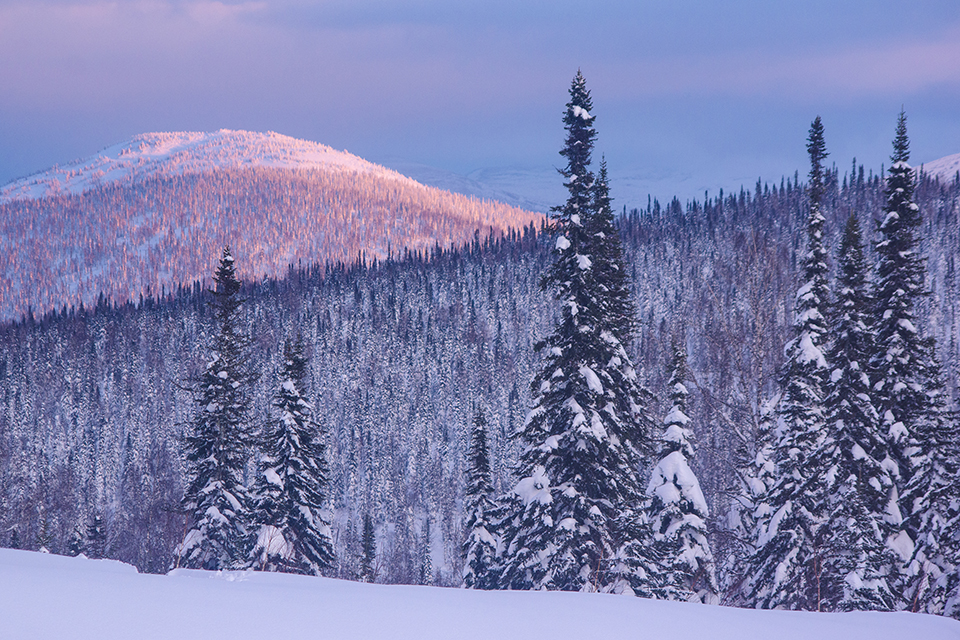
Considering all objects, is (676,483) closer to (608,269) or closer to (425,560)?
(608,269)

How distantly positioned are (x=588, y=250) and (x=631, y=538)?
7.32m

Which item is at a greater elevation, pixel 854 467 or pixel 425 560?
pixel 854 467

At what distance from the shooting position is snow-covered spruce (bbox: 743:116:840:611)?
16484 millimetres

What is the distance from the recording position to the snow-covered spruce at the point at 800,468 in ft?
54.1

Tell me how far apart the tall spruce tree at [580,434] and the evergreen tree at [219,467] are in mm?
9562

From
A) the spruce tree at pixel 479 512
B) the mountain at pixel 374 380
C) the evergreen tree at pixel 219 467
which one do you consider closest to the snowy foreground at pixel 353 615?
the evergreen tree at pixel 219 467

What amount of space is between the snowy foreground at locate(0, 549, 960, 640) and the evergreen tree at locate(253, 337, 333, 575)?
1668cm

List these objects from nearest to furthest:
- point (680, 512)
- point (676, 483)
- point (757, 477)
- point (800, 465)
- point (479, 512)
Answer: point (800, 465) → point (680, 512) → point (676, 483) → point (757, 477) → point (479, 512)

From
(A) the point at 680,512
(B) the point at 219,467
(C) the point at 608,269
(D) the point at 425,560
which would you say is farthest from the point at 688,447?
(D) the point at 425,560

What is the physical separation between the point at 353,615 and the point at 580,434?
451 inches

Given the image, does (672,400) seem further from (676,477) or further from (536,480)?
(536,480)

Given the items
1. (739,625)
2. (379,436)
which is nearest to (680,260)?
(379,436)

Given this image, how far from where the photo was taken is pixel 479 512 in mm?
27906

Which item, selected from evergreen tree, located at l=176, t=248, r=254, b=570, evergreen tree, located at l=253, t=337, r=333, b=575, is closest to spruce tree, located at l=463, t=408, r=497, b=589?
evergreen tree, located at l=253, t=337, r=333, b=575
